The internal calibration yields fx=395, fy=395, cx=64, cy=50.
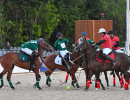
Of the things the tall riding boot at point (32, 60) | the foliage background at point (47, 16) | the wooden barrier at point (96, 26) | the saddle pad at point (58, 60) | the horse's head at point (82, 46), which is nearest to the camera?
the horse's head at point (82, 46)

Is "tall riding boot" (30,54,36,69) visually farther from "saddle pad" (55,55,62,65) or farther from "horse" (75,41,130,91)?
"horse" (75,41,130,91)

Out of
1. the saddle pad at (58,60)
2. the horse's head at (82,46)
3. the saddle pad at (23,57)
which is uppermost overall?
the horse's head at (82,46)

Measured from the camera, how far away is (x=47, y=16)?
4716 cm

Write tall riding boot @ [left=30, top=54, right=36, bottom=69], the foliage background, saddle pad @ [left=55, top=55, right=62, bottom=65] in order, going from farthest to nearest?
the foliage background → saddle pad @ [left=55, top=55, right=62, bottom=65] → tall riding boot @ [left=30, top=54, right=36, bottom=69]

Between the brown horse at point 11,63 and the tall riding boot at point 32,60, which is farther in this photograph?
the tall riding boot at point 32,60

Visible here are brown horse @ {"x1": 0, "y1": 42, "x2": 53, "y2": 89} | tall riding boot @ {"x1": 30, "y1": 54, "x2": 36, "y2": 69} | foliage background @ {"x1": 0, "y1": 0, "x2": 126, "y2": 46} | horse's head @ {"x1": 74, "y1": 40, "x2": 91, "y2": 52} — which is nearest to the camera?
horse's head @ {"x1": 74, "y1": 40, "x2": 91, "y2": 52}

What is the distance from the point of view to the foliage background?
1646 inches

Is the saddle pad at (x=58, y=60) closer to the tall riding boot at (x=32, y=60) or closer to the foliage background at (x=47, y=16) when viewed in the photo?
the tall riding boot at (x=32, y=60)

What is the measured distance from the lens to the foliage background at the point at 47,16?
4181cm

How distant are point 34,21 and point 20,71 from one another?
22161 mm

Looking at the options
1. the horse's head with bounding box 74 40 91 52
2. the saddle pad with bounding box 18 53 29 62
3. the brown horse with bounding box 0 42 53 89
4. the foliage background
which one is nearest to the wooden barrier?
the foliage background

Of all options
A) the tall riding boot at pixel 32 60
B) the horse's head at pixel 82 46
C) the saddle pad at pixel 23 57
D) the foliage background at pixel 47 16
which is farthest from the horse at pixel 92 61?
the foliage background at pixel 47 16

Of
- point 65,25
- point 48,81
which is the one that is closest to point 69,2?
point 65,25

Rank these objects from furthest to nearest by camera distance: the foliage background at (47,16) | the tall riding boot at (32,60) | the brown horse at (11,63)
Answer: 1. the foliage background at (47,16)
2. the tall riding boot at (32,60)
3. the brown horse at (11,63)
